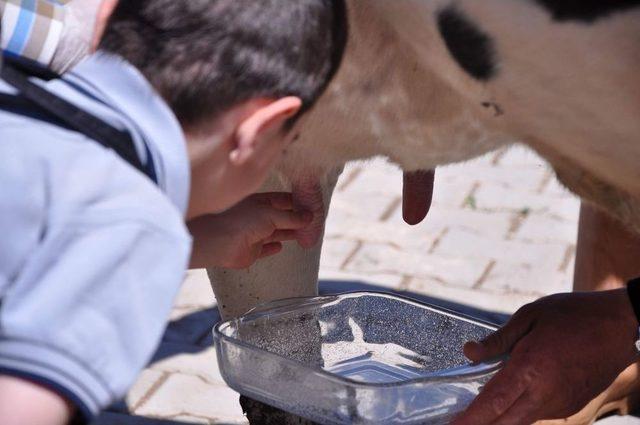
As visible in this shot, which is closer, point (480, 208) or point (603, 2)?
point (603, 2)

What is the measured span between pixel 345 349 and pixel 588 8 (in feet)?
2.32

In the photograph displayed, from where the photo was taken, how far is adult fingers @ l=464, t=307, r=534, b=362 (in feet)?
4.64

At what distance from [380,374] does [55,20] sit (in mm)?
676

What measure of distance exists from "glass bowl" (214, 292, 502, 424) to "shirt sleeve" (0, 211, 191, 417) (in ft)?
1.45

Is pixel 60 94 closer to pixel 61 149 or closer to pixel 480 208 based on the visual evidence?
pixel 61 149

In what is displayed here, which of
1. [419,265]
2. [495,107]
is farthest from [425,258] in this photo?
[495,107]

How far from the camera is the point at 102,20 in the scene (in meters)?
1.14

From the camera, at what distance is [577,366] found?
137cm

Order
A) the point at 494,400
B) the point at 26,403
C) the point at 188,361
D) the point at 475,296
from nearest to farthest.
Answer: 1. the point at 26,403
2. the point at 494,400
3. the point at 188,361
4. the point at 475,296

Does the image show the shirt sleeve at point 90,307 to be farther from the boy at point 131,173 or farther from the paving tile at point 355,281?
the paving tile at point 355,281

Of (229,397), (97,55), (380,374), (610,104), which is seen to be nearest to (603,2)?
(610,104)

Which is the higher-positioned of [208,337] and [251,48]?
[251,48]

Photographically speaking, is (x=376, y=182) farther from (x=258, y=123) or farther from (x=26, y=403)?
(x=26, y=403)

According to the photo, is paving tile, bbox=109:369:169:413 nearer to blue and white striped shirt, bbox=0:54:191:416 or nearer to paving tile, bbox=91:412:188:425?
paving tile, bbox=91:412:188:425
